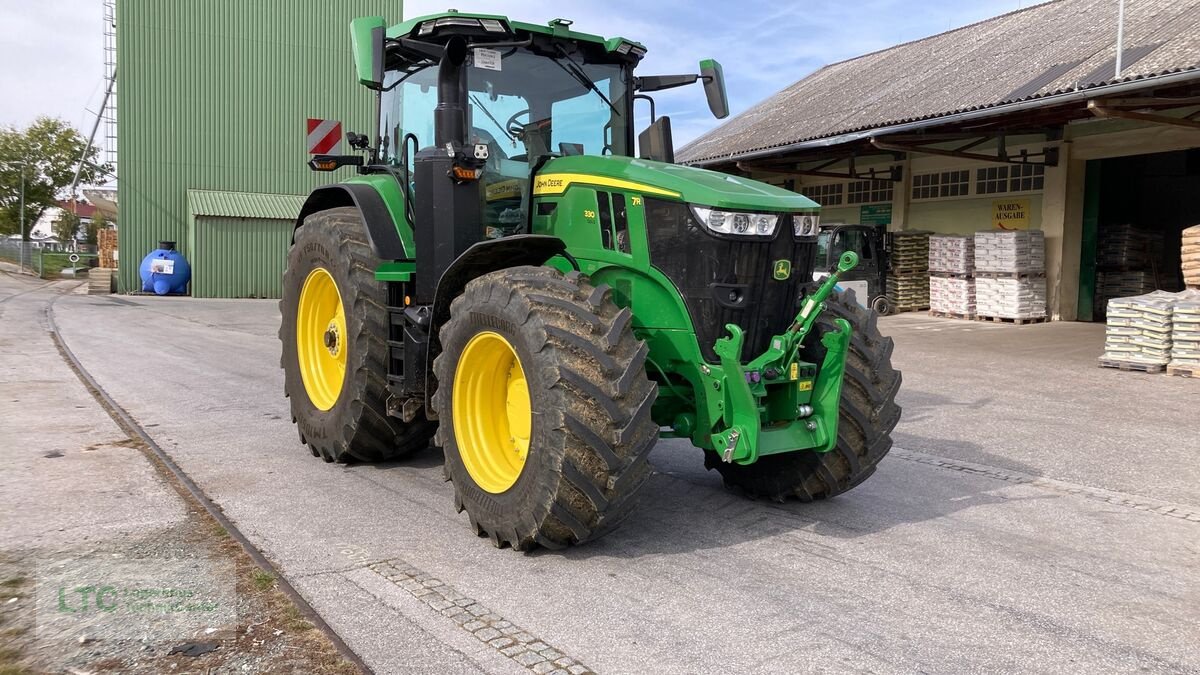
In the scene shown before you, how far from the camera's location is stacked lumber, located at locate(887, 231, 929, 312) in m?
20.6

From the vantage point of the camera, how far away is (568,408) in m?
4.01

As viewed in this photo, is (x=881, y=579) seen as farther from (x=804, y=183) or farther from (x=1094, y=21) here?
(x=804, y=183)

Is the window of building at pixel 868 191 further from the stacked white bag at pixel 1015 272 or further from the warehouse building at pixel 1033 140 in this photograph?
the stacked white bag at pixel 1015 272

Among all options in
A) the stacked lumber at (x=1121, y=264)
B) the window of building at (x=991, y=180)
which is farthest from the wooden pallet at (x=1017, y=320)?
the window of building at (x=991, y=180)

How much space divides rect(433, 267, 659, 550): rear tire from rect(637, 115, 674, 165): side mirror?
5.25ft

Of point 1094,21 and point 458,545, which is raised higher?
point 1094,21

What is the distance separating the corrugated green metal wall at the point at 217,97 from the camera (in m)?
26.9

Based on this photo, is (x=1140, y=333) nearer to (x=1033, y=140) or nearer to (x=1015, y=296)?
(x=1015, y=296)

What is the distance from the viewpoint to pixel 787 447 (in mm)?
4531

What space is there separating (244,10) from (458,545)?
27.6m

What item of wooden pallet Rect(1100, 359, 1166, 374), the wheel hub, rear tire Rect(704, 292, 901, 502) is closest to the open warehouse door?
wooden pallet Rect(1100, 359, 1166, 374)

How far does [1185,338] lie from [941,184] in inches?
407

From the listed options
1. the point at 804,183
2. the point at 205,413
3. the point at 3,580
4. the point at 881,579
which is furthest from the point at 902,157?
the point at 3,580

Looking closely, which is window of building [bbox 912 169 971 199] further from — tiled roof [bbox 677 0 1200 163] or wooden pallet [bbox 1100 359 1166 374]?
wooden pallet [bbox 1100 359 1166 374]
